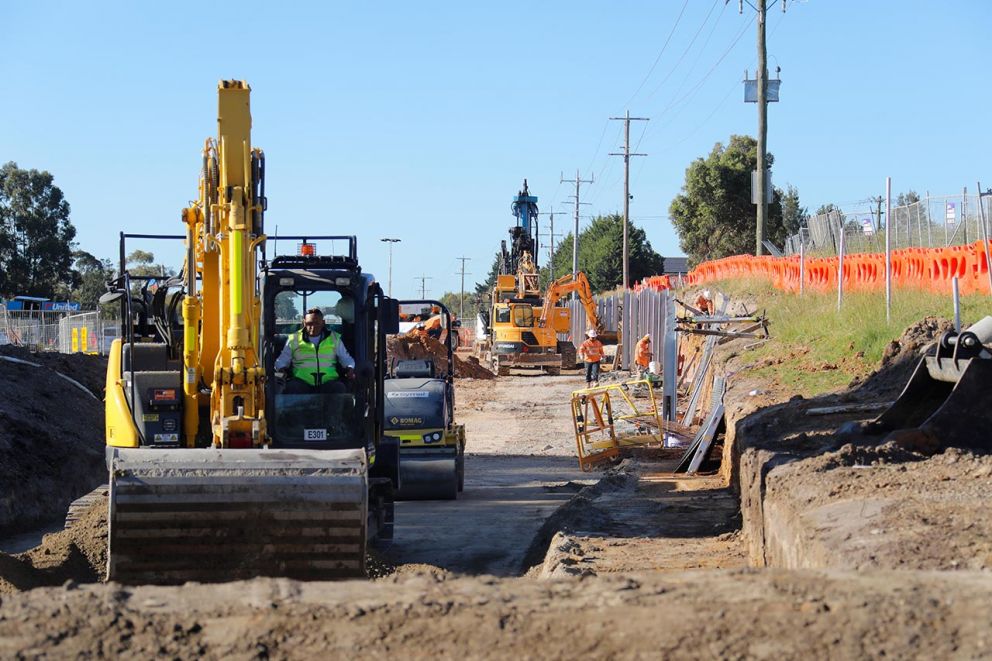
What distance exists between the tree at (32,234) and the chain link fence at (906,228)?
48.0 meters

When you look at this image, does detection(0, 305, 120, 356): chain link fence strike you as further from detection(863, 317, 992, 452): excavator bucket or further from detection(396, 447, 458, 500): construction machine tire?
detection(863, 317, 992, 452): excavator bucket

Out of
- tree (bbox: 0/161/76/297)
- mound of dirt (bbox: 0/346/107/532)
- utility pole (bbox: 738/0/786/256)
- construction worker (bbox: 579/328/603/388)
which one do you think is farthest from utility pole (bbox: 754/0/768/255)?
tree (bbox: 0/161/76/297)

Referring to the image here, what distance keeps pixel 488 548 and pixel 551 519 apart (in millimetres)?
832

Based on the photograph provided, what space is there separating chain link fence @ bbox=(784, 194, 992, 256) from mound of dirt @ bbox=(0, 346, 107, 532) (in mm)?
12655

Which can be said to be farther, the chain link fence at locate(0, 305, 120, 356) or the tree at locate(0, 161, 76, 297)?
the tree at locate(0, 161, 76, 297)

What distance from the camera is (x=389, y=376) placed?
15617mm

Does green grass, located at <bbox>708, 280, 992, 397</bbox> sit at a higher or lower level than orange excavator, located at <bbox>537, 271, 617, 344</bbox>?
lower

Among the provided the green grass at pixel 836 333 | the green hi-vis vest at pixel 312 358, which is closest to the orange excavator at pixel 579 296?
the green grass at pixel 836 333

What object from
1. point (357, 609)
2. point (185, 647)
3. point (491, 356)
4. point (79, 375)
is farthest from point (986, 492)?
point (491, 356)

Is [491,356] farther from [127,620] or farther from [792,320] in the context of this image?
[127,620]

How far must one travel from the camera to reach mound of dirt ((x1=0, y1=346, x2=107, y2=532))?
15.2 metres

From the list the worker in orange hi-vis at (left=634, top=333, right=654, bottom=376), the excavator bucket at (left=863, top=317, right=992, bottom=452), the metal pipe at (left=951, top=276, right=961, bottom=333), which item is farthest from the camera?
the worker in orange hi-vis at (left=634, top=333, right=654, bottom=376)

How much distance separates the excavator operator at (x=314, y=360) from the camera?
1012cm

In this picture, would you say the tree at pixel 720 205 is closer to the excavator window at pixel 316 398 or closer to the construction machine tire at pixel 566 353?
the construction machine tire at pixel 566 353
